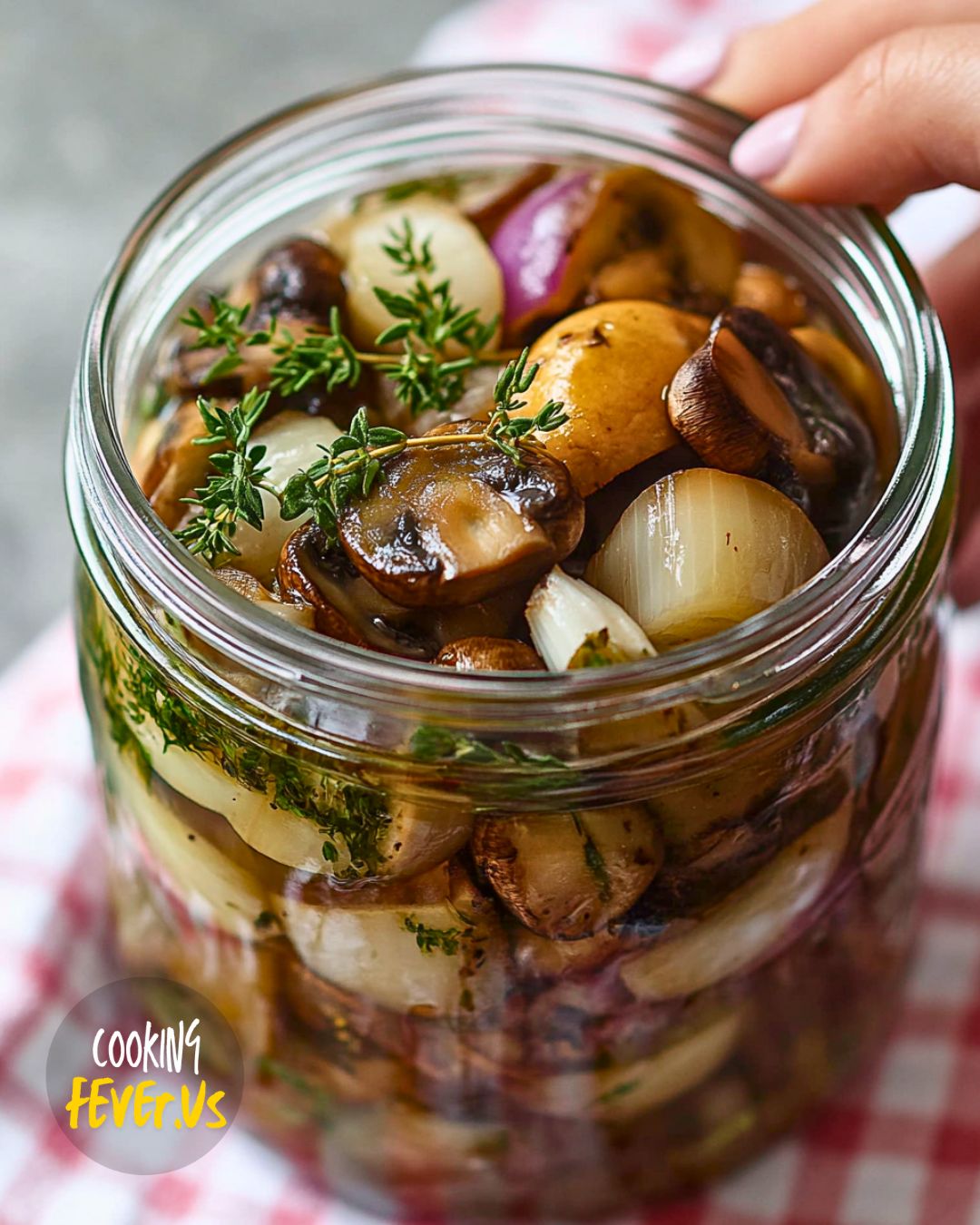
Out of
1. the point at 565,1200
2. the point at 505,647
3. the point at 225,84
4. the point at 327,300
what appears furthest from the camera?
the point at 225,84

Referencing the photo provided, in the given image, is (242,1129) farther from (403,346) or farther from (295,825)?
(403,346)

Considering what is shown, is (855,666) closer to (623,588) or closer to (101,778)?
(623,588)


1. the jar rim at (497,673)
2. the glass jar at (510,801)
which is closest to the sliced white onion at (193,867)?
the glass jar at (510,801)

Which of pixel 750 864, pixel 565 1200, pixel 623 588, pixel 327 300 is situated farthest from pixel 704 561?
pixel 565 1200

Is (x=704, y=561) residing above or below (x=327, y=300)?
below

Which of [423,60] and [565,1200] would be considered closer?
[565,1200]

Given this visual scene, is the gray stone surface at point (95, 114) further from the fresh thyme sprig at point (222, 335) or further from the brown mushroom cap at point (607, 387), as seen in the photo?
the brown mushroom cap at point (607, 387)

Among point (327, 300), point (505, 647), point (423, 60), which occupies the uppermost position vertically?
point (423, 60)

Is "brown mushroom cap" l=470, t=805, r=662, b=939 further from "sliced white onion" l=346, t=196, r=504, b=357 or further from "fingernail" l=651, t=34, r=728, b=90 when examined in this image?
"fingernail" l=651, t=34, r=728, b=90
